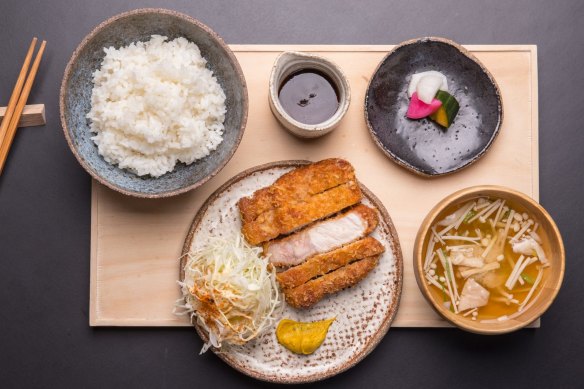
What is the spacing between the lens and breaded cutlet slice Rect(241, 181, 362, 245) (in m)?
2.69

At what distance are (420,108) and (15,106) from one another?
2142 mm

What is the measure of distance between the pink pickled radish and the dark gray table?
1.47 ft

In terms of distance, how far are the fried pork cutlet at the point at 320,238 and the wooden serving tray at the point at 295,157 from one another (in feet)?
0.80

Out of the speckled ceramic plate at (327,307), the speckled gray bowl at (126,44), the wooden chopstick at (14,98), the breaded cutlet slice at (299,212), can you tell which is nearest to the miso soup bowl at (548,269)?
the speckled ceramic plate at (327,307)

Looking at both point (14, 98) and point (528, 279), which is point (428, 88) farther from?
point (14, 98)

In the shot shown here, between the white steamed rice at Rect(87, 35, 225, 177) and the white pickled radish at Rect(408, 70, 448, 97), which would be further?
the white pickled radish at Rect(408, 70, 448, 97)

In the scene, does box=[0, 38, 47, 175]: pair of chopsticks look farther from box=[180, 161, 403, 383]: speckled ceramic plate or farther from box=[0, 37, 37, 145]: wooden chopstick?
box=[180, 161, 403, 383]: speckled ceramic plate

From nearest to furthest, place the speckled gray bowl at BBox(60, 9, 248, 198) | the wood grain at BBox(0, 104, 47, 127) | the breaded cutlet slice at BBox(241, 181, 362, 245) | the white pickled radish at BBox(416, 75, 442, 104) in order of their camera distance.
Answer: the speckled gray bowl at BBox(60, 9, 248, 198)
the breaded cutlet slice at BBox(241, 181, 362, 245)
the white pickled radish at BBox(416, 75, 442, 104)
the wood grain at BBox(0, 104, 47, 127)

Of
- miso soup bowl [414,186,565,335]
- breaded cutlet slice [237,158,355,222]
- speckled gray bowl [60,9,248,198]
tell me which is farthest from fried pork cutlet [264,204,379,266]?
speckled gray bowl [60,9,248,198]

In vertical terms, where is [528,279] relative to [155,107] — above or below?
below

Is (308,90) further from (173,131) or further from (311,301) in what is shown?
(311,301)

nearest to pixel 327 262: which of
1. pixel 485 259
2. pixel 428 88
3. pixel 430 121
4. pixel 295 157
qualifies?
pixel 295 157

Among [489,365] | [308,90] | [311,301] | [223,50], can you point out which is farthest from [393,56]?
[489,365]

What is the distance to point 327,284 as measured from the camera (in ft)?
8.89
